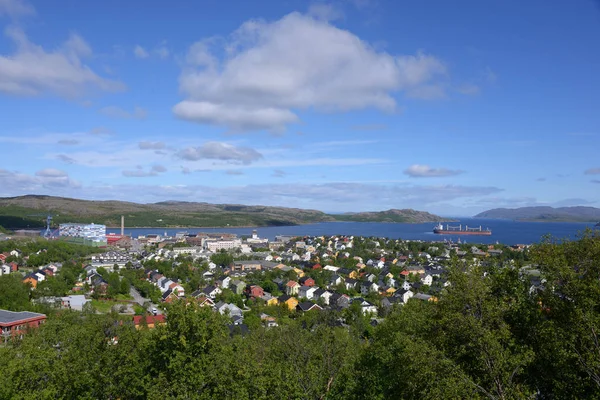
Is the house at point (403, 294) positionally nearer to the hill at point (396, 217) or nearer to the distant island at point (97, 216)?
the distant island at point (97, 216)

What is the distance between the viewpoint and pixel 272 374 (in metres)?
4.54

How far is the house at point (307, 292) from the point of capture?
61.5ft

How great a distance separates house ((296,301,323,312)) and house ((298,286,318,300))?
2.09m

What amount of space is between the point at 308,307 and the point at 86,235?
32.8m

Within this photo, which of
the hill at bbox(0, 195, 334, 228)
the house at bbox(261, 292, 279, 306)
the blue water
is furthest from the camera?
the hill at bbox(0, 195, 334, 228)

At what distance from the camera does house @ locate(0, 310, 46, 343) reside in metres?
10.9

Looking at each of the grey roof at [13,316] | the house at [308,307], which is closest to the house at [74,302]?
the grey roof at [13,316]

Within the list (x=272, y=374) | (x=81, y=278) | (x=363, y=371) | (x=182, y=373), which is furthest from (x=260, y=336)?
(x=81, y=278)

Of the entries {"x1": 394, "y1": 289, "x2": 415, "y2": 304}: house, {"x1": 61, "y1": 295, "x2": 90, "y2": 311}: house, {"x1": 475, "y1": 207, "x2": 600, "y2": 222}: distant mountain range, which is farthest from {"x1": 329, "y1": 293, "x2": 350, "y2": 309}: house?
{"x1": 475, "y1": 207, "x2": 600, "y2": 222}: distant mountain range

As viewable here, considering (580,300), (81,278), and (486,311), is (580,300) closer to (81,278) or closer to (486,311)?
(486,311)

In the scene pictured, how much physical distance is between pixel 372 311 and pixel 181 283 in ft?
31.5

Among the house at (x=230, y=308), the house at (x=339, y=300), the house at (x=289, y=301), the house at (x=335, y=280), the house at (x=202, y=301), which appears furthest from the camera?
the house at (x=335, y=280)

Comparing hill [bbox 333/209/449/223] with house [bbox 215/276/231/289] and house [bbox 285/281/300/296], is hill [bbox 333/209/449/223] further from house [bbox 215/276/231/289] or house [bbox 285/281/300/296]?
house [bbox 285/281/300/296]

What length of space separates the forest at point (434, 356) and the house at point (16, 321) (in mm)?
6714
